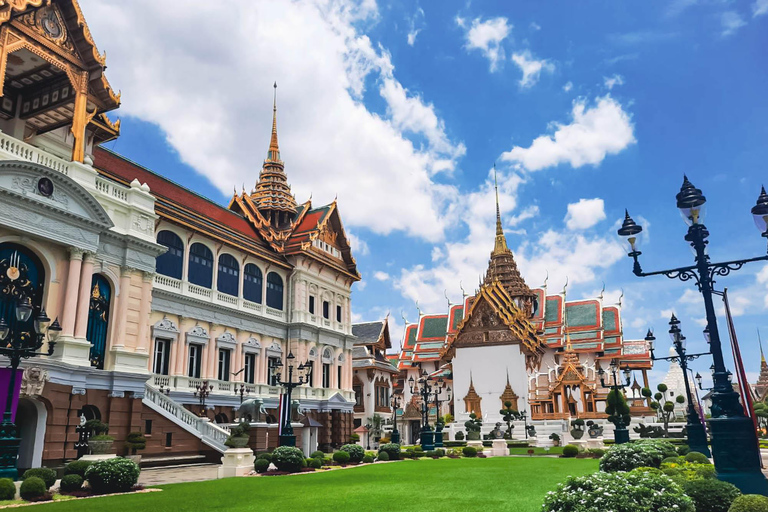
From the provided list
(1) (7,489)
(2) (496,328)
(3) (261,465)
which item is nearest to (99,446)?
(3) (261,465)

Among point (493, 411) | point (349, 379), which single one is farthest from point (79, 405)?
point (493, 411)

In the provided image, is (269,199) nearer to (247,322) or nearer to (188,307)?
(247,322)

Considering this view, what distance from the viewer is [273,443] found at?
90.3 feet

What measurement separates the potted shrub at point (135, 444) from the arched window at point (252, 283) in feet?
42.5

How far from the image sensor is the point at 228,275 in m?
32.4

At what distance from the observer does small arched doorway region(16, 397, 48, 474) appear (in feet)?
58.7

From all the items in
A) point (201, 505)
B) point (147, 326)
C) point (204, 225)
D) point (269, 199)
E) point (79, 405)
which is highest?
point (269, 199)

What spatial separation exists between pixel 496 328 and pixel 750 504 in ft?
159

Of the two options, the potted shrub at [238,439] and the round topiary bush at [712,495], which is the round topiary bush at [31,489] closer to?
the potted shrub at [238,439]

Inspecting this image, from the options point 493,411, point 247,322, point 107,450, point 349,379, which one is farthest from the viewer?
point 493,411

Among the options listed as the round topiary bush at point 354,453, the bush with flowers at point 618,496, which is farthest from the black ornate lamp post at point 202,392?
the bush with flowers at point 618,496

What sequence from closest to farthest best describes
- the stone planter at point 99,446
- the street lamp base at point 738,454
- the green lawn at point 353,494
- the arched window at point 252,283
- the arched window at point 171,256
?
the street lamp base at point 738,454
the green lawn at point 353,494
the stone planter at point 99,446
the arched window at point 171,256
the arched window at point 252,283

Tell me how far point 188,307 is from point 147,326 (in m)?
5.34

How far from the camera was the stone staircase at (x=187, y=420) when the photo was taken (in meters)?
23.2
